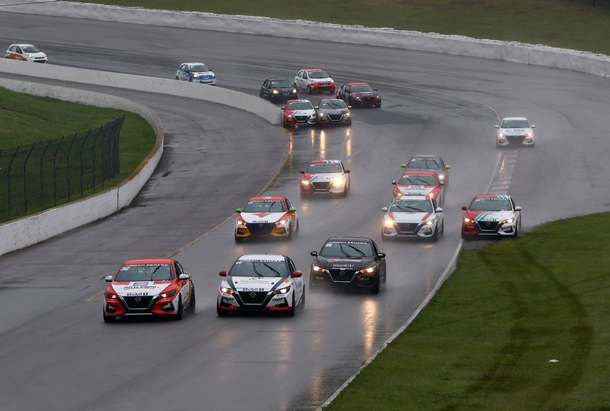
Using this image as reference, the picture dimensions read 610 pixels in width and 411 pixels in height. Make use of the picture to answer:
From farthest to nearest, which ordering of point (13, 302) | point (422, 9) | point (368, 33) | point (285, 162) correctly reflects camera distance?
1. point (422, 9)
2. point (368, 33)
3. point (285, 162)
4. point (13, 302)

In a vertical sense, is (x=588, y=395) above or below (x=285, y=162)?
above

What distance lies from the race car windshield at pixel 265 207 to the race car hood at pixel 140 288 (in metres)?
11.4

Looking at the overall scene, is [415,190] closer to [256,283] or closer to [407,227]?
[407,227]

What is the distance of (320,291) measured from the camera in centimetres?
2405

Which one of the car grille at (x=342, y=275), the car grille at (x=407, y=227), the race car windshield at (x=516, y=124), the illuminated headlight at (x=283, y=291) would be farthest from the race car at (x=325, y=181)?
the illuminated headlight at (x=283, y=291)

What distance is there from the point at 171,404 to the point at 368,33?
70673 mm

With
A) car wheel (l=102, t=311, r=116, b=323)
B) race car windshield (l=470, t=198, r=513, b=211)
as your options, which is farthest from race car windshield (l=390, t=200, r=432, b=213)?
car wheel (l=102, t=311, r=116, b=323)

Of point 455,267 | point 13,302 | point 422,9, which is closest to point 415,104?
point 422,9

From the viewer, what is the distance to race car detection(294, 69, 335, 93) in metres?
66.1

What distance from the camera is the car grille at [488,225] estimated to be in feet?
102

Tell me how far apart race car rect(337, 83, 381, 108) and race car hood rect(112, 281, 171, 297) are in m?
42.3

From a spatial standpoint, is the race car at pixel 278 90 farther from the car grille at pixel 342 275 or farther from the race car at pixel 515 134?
the car grille at pixel 342 275

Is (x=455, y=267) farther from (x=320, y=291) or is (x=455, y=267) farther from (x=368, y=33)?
(x=368, y=33)

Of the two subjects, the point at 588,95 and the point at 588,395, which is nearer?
the point at 588,395
